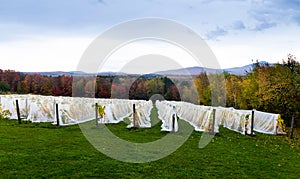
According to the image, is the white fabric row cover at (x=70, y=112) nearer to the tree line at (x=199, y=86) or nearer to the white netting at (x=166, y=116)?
the white netting at (x=166, y=116)

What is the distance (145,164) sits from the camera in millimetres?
8461

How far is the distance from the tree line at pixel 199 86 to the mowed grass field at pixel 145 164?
5.04 metres

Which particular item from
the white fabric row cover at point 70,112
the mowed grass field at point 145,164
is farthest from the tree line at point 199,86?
the white fabric row cover at point 70,112

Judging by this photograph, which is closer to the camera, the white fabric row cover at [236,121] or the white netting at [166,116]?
the white fabric row cover at [236,121]

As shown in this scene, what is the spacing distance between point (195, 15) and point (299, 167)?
13362mm

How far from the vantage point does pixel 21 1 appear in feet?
63.6

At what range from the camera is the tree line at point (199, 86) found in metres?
22.2

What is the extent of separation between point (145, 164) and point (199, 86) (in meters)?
40.3

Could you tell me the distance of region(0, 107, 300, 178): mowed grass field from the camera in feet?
24.6

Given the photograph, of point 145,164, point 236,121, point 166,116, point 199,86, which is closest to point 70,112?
point 166,116

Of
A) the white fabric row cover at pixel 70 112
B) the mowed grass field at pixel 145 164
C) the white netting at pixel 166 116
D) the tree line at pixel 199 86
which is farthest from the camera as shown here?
the tree line at pixel 199 86

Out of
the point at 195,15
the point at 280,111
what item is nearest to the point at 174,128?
the point at 195,15

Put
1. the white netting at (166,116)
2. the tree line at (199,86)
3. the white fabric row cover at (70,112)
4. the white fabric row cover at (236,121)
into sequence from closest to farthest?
the white fabric row cover at (236,121), the white netting at (166,116), the white fabric row cover at (70,112), the tree line at (199,86)

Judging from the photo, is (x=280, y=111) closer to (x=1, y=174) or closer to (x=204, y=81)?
(x=1, y=174)
